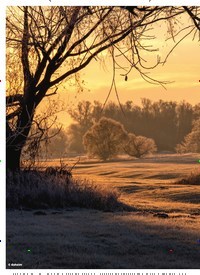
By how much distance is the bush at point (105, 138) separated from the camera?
208ft

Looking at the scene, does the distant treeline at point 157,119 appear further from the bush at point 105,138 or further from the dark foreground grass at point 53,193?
the dark foreground grass at point 53,193

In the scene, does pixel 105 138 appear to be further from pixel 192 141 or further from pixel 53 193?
pixel 53 193

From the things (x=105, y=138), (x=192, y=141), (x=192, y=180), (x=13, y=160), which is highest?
(x=105, y=138)

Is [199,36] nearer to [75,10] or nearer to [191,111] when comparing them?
[75,10]

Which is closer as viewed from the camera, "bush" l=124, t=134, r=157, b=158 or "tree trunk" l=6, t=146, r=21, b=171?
"tree trunk" l=6, t=146, r=21, b=171

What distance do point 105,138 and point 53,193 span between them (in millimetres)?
47433

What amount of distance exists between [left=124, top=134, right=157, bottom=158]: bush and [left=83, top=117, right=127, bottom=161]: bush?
132 centimetres

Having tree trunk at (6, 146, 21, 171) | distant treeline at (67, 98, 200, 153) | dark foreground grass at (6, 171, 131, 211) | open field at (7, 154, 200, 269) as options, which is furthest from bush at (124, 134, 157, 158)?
open field at (7, 154, 200, 269)

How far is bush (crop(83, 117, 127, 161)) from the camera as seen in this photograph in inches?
2494

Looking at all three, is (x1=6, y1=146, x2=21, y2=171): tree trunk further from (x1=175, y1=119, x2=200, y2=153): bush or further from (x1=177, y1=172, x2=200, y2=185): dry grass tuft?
(x1=175, y1=119, x2=200, y2=153): bush

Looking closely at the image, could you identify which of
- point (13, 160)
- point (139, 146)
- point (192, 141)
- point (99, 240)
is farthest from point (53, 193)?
point (139, 146)

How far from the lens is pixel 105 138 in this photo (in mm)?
65438

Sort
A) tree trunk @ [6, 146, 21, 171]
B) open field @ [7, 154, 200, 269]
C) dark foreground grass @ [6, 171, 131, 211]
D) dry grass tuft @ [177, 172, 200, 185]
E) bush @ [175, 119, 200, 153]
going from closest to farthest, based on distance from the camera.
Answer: open field @ [7, 154, 200, 269]
dark foreground grass @ [6, 171, 131, 211]
tree trunk @ [6, 146, 21, 171]
dry grass tuft @ [177, 172, 200, 185]
bush @ [175, 119, 200, 153]

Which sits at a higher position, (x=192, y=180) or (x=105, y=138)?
(x=105, y=138)
